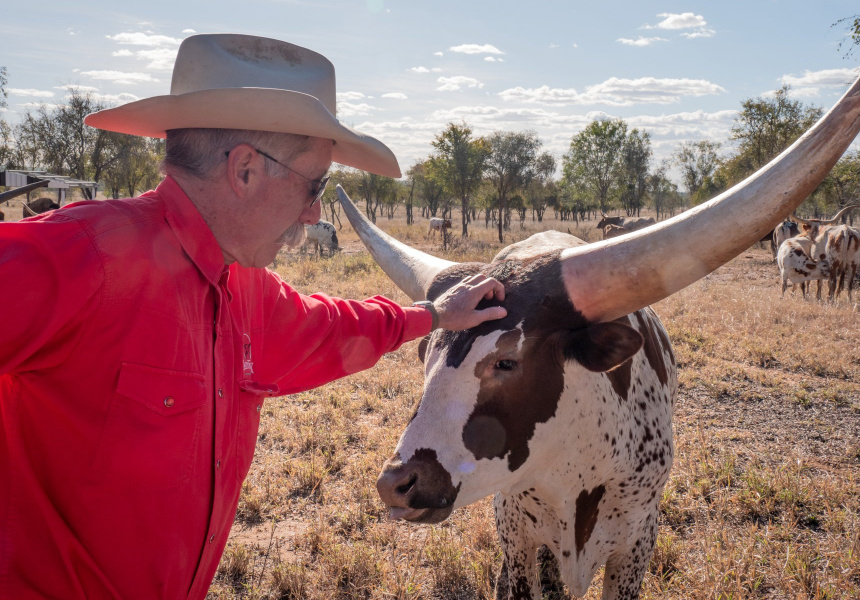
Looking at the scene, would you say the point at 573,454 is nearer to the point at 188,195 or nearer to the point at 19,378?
the point at 188,195

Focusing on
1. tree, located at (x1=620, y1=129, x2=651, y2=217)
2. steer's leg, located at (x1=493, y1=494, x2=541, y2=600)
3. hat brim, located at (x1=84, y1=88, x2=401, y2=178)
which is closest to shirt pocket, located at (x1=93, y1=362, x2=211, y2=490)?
hat brim, located at (x1=84, y1=88, x2=401, y2=178)

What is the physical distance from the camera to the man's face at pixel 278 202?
171cm

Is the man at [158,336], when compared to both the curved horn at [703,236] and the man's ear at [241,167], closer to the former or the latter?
the man's ear at [241,167]

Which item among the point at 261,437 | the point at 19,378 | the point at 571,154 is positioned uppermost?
the point at 571,154

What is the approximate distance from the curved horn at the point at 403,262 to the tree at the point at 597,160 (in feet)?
128

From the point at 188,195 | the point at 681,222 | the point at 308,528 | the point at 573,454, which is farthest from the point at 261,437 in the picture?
the point at 681,222

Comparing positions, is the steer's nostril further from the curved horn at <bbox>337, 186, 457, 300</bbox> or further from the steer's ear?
the curved horn at <bbox>337, 186, 457, 300</bbox>

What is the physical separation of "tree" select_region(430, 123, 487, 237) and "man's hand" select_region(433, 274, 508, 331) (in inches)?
1300

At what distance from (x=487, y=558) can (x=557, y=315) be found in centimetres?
203

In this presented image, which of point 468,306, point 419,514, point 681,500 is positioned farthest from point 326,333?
point 681,500

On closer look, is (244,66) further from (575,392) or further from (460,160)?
(460,160)

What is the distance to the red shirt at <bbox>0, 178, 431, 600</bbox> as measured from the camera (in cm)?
125

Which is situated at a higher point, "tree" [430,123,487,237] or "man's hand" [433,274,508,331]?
"tree" [430,123,487,237]

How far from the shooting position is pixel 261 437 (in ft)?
17.5
